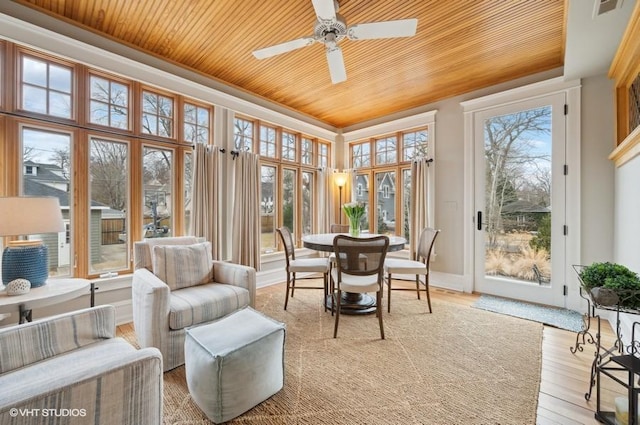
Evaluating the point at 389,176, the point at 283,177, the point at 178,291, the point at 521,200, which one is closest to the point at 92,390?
the point at 178,291

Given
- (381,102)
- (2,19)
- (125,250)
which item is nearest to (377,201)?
(381,102)

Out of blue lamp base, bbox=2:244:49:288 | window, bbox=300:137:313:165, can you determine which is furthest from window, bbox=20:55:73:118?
window, bbox=300:137:313:165

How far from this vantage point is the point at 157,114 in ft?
10.6

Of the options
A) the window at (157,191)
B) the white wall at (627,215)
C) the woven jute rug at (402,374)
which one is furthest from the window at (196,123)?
the white wall at (627,215)

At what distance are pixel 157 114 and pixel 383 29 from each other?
106 inches

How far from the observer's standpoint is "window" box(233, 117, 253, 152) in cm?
405

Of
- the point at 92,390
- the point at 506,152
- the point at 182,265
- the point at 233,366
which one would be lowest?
the point at 233,366

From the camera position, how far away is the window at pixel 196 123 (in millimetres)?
3514

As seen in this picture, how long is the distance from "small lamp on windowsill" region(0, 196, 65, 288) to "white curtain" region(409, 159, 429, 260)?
418 cm

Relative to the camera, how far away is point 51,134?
101 inches

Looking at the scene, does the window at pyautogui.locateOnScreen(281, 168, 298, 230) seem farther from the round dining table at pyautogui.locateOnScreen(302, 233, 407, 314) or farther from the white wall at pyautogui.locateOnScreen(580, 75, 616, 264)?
the white wall at pyautogui.locateOnScreen(580, 75, 616, 264)

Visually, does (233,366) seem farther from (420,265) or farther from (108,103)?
(108,103)

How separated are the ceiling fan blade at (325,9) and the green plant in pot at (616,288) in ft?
8.21

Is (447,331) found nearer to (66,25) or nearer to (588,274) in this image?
(588,274)
